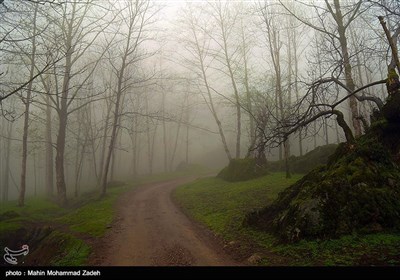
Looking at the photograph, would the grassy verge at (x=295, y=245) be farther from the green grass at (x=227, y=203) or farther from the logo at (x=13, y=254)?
the logo at (x=13, y=254)

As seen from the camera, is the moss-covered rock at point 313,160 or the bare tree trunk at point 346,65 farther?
the moss-covered rock at point 313,160

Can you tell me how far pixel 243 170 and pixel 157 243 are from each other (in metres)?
13.0

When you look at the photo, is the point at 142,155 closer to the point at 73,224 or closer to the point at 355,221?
the point at 73,224

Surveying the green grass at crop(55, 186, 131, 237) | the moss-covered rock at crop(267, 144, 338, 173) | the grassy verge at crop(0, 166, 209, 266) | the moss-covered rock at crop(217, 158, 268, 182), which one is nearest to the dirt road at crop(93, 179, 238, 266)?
the green grass at crop(55, 186, 131, 237)

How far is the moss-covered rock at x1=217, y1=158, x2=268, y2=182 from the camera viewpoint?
20812mm

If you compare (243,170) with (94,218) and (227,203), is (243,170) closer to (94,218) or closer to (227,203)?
(227,203)

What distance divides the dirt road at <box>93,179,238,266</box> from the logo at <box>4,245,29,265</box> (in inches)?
131

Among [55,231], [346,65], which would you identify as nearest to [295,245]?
[346,65]

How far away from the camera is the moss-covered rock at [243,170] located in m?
20.8

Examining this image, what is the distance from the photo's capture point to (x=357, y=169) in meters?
8.01

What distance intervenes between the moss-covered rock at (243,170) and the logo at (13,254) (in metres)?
13.6

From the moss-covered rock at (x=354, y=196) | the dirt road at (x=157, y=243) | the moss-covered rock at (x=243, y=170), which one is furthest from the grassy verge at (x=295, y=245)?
the moss-covered rock at (x=243, y=170)

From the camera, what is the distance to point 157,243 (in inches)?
366
